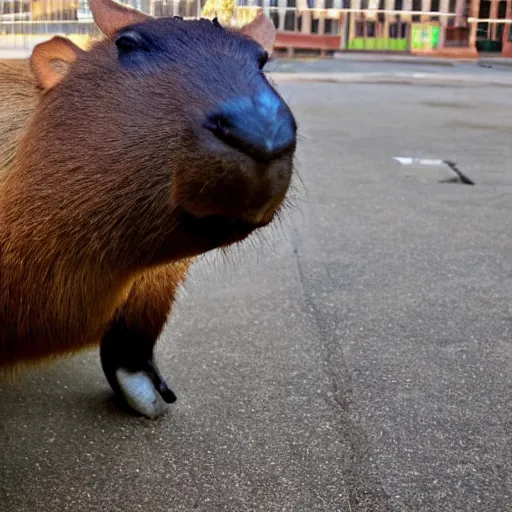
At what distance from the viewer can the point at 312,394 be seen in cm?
255

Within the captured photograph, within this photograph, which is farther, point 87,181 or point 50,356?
point 50,356

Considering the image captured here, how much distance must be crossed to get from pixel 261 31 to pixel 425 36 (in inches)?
815

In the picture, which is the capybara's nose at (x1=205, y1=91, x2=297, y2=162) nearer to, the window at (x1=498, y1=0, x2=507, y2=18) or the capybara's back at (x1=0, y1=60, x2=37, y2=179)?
the capybara's back at (x1=0, y1=60, x2=37, y2=179)

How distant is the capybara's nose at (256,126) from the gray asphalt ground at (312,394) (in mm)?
1006

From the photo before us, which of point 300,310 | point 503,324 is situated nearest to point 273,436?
point 300,310

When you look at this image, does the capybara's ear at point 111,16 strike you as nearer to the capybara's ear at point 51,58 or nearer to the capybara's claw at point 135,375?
the capybara's ear at point 51,58

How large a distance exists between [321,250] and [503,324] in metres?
1.17

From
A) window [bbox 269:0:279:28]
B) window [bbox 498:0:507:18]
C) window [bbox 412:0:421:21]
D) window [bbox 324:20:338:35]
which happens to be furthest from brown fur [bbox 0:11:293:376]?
window [bbox 498:0:507:18]

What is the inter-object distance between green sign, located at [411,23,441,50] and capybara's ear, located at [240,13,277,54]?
20.2m

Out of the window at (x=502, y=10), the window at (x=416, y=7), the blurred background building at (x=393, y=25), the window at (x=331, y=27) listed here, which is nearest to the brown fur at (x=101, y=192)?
the blurred background building at (x=393, y=25)

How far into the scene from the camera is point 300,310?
3270mm

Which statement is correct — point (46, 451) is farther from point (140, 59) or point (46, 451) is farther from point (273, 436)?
point (140, 59)

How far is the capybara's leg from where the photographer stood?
224cm

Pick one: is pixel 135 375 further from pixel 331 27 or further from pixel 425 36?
pixel 425 36
